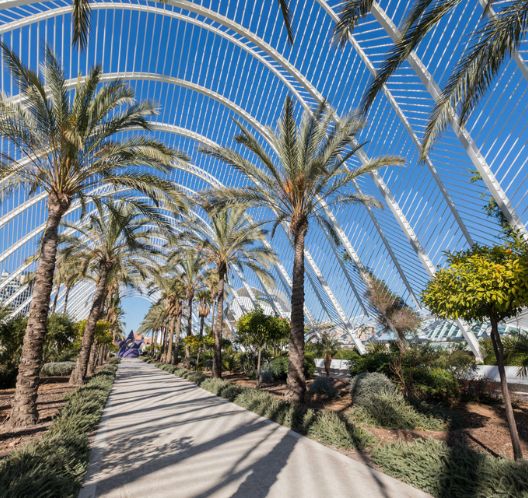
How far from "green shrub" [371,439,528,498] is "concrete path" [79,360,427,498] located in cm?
23

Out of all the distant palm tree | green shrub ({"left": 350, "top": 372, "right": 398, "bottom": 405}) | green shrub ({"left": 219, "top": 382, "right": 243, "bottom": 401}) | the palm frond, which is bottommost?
green shrub ({"left": 219, "top": 382, "right": 243, "bottom": 401})

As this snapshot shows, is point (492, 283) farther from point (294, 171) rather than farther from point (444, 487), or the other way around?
point (294, 171)

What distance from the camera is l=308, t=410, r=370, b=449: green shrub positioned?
237 inches

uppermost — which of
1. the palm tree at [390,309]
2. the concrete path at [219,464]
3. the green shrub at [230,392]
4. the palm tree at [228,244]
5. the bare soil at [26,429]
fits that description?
the palm tree at [228,244]

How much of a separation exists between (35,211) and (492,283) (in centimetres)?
2916

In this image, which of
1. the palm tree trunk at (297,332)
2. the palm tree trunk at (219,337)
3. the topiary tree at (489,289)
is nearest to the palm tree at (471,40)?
the topiary tree at (489,289)

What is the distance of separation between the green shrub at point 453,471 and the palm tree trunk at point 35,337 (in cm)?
661

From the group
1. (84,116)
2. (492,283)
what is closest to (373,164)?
(492,283)

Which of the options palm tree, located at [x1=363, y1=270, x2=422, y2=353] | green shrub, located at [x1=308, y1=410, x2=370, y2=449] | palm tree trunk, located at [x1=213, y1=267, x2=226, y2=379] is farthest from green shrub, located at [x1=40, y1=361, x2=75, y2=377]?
green shrub, located at [x1=308, y1=410, x2=370, y2=449]

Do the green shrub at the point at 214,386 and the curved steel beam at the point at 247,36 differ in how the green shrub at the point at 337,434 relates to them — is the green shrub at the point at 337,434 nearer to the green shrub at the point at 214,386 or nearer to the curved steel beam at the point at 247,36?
the green shrub at the point at 214,386

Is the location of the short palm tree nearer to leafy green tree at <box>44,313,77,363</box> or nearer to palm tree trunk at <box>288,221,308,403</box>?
leafy green tree at <box>44,313,77,363</box>

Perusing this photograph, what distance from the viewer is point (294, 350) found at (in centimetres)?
1043

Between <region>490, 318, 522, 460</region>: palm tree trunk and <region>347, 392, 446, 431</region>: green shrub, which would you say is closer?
<region>490, 318, 522, 460</region>: palm tree trunk

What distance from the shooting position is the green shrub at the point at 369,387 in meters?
9.43
